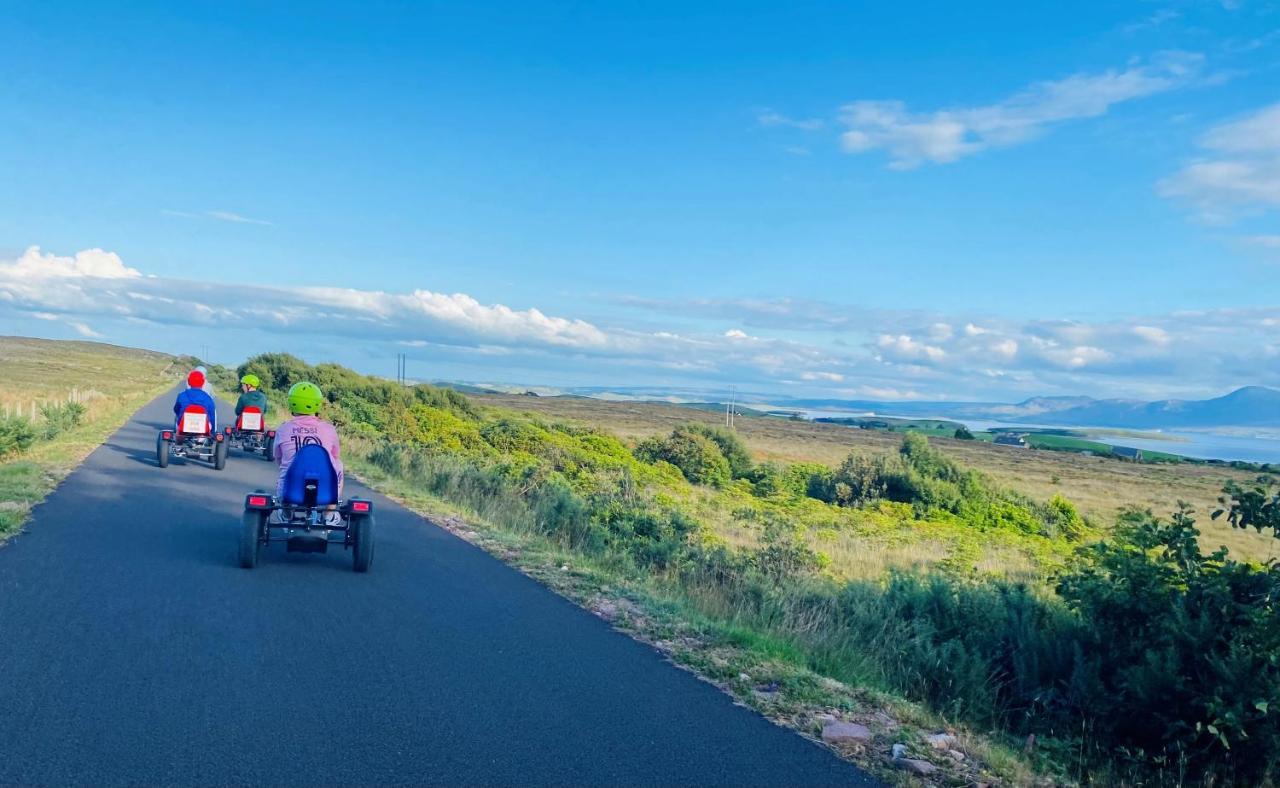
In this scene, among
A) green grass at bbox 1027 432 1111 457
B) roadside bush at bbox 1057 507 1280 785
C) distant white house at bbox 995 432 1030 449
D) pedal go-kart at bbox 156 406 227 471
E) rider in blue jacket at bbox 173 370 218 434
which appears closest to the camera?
roadside bush at bbox 1057 507 1280 785

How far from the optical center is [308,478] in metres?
9.51

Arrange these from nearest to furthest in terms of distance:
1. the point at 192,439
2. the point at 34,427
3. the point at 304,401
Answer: the point at 304,401
the point at 192,439
the point at 34,427

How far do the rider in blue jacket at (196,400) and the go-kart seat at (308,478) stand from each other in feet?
34.6

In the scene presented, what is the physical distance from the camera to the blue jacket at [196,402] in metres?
18.8

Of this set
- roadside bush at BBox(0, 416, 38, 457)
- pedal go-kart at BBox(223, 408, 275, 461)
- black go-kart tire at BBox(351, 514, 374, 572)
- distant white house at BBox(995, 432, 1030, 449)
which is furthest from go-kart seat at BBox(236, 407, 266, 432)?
distant white house at BBox(995, 432, 1030, 449)

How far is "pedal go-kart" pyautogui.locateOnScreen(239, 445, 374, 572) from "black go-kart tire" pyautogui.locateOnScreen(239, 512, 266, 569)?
0.10 meters

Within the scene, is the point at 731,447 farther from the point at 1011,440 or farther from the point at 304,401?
the point at 1011,440

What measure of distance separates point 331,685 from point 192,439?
48.3ft

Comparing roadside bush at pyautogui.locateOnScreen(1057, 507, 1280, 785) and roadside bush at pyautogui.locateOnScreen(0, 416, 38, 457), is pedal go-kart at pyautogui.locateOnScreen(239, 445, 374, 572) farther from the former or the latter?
roadside bush at pyautogui.locateOnScreen(0, 416, 38, 457)

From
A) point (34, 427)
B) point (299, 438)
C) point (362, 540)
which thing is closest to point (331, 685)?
point (362, 540)

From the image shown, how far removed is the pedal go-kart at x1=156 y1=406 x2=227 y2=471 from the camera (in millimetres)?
18578

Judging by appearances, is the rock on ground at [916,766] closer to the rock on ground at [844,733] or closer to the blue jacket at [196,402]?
the rock on ground at [844,733]

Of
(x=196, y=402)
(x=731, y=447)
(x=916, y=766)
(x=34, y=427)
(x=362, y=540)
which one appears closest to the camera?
(x=916, y=766)

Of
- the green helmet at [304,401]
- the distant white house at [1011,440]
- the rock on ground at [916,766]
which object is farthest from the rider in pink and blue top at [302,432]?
the distant white house at [1011,440]
